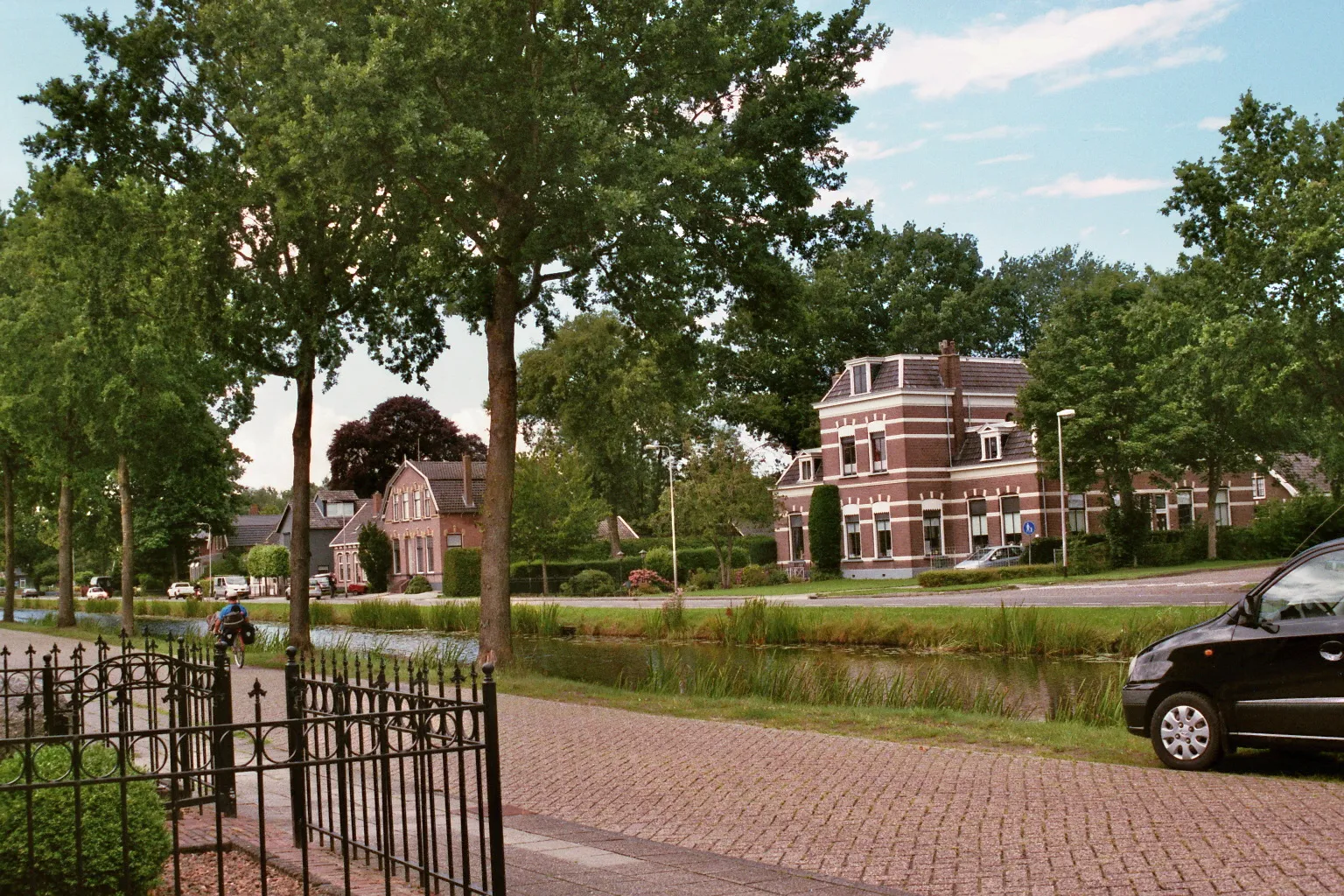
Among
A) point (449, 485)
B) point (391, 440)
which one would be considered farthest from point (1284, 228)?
point (391, 440)

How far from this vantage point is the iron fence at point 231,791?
527 centimetres

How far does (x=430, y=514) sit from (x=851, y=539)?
28.0 meters

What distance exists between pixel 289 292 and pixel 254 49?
468 centimetres

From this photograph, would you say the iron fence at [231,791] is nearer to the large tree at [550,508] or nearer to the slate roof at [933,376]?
the large tree at [550,508]

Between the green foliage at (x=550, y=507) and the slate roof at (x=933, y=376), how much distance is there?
12501 mm

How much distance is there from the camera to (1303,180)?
32.3m

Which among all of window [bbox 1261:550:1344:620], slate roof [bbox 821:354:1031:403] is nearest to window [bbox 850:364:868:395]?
slate roof [bbox 821:354:1031:403]

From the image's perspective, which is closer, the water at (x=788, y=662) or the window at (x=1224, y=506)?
the water at (x=788, y=662)

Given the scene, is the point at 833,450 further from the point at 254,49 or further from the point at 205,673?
the point at 205,673

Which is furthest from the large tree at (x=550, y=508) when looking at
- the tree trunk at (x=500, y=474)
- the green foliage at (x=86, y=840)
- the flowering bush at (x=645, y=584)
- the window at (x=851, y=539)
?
the green foliage at (x=86, y=840)

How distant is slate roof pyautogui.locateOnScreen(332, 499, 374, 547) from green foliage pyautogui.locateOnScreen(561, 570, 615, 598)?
108 feet

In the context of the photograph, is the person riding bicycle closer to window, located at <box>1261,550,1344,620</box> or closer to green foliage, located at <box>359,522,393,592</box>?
window, located at <box>1261,550,1344,620</box>

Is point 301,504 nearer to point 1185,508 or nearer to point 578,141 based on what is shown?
point 578,141

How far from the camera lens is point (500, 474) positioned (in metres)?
21.0
